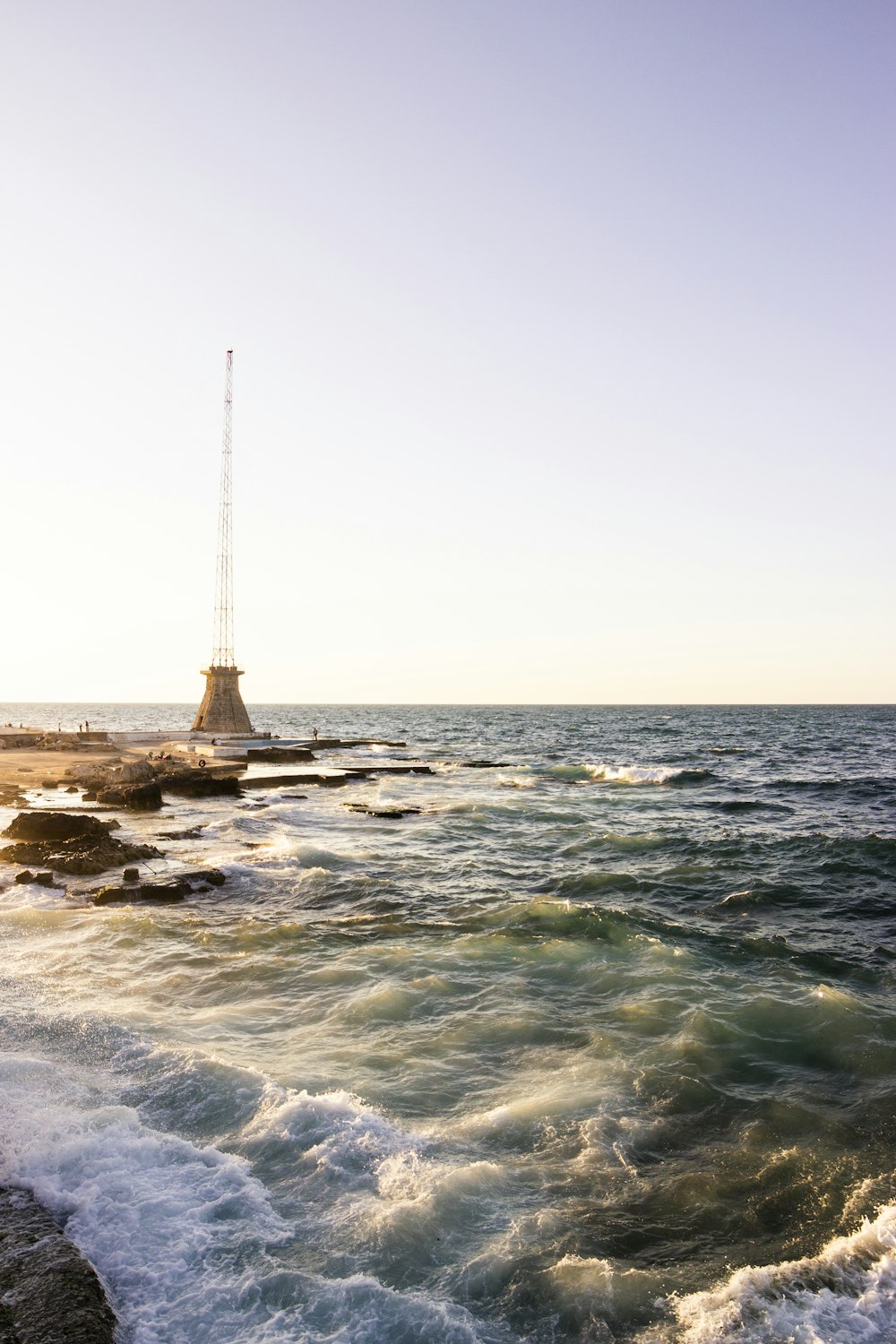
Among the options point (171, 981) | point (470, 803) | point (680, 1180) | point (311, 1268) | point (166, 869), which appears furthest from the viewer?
point (470, 803)

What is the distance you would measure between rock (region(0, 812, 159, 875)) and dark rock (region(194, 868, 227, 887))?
303cm

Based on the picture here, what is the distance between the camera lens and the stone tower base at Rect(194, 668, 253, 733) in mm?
65375

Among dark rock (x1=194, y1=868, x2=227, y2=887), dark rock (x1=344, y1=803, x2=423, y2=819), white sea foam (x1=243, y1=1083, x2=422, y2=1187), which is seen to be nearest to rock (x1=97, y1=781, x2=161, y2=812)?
dark rock (x1=344, y1=803, x2=423, y2=819)

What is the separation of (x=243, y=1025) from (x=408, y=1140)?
397 cm

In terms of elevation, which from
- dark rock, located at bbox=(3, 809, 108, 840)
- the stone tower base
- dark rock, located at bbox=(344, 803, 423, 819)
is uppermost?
→ the stone tower base

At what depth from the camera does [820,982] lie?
13.5 metres

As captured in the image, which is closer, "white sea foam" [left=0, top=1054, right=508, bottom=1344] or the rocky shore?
"white sea foam" [left=0, top=1054, right=508, bottom=1344]

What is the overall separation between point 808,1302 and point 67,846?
21.6 meters

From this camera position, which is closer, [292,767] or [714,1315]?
[714,1315]

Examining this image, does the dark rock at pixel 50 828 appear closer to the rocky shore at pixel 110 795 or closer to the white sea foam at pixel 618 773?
the rocky shore at pixel 110 795

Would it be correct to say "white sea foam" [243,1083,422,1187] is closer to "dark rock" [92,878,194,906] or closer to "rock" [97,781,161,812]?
"dark rock" [92,878,194,906]

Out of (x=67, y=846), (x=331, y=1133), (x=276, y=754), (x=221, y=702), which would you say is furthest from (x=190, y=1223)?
(x=221, y=702)

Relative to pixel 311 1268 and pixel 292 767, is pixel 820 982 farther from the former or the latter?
pixel 292 767

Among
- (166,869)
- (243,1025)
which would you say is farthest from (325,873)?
(243,1025)
